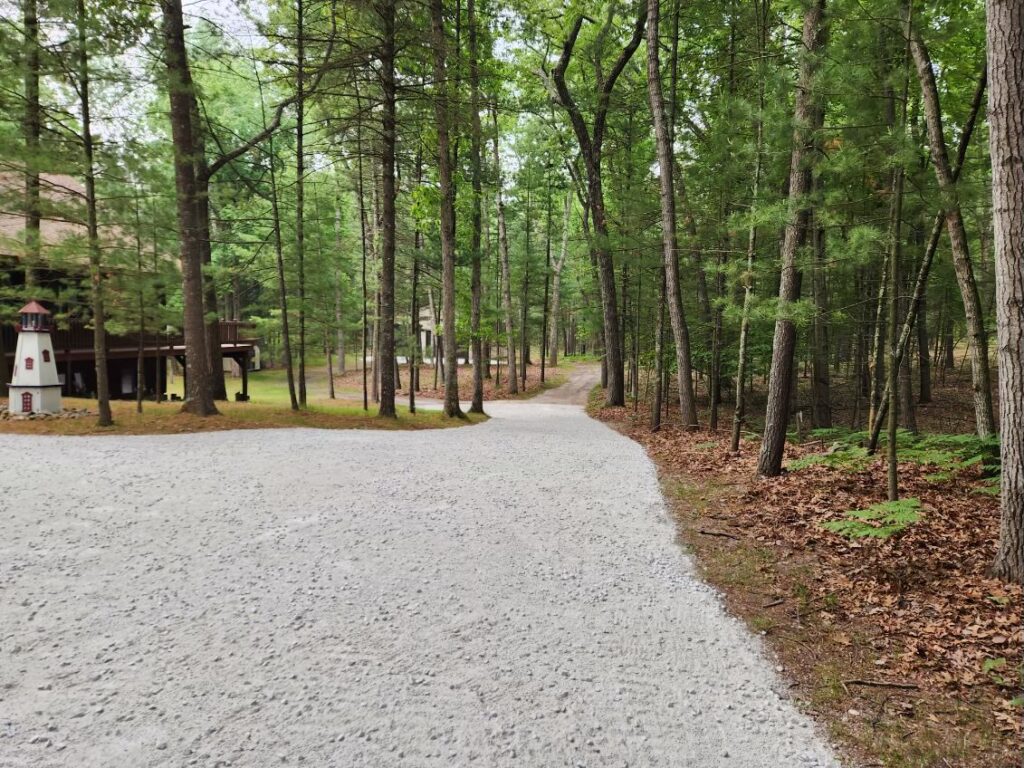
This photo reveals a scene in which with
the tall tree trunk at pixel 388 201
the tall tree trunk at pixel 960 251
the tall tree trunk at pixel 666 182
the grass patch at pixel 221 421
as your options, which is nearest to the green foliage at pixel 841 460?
the tall tree trunk at pixel 960 251

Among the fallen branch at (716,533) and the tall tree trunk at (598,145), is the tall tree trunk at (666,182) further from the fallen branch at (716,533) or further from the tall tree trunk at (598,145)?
the fallen branch at (716,533)

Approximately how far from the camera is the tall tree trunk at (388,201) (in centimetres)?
1155

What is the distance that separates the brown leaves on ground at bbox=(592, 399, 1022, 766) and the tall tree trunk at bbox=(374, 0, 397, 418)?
8706 millimetres

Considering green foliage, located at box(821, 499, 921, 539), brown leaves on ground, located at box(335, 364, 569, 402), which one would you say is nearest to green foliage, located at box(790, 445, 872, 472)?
green foliage, located at box(821, 499, 921, 539)

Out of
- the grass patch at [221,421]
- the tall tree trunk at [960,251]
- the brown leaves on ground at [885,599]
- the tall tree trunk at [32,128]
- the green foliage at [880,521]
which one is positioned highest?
the tall tree trunk at [32,128]

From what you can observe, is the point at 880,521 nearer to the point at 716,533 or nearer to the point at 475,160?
the point at 716,533

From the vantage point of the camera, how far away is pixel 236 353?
925 inches

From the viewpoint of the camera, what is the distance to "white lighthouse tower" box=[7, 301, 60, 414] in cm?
1103

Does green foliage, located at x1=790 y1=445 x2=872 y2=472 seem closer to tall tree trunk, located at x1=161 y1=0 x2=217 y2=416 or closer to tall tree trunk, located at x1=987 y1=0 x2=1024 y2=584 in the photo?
tall tree trunk, located at x1=987 y1=0 x2=1024 y2=584

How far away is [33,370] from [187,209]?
4675 millimetres

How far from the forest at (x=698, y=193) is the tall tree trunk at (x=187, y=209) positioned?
7 centimetres

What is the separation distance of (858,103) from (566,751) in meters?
7.40

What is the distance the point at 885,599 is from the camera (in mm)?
3857

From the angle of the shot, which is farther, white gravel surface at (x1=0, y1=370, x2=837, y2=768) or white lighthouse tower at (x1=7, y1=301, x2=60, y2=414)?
white lighthouse tower at (x1=7, y1=301, x2=60, y2=414)
